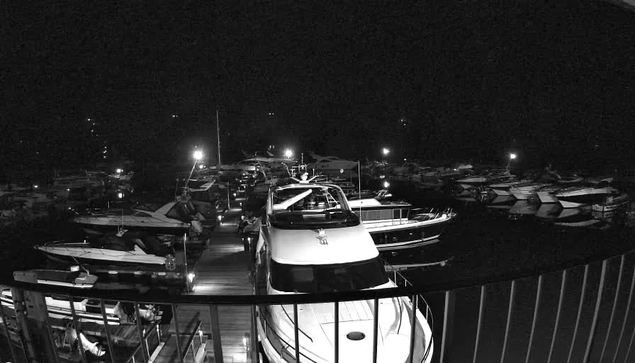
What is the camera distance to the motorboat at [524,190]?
31984 millimetres

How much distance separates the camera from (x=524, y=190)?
32406 mm

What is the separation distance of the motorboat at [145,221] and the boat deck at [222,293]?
230cm

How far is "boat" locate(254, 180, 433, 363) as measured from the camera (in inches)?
169

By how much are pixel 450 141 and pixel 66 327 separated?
72.8 m

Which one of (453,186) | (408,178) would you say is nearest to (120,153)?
(408,178)

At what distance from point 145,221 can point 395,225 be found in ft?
41.5

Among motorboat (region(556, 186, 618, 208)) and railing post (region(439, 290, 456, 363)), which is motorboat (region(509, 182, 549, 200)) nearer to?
motorboat (region(556, 186, 618, 208))

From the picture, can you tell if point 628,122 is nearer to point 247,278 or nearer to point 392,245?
point 392,245

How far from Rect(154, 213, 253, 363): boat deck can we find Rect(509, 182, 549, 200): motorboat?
89.7 feet

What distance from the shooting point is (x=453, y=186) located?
4181cm

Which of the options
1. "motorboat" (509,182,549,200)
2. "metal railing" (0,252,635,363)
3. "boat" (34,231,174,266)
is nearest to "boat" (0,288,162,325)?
"metal railing" (0,252,635,363)

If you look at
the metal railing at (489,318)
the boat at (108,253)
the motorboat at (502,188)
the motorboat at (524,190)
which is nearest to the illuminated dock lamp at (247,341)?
the metal railing at (489,318)

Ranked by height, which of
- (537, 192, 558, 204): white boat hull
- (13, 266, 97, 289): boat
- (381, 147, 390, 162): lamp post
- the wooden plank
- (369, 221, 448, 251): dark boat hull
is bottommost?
(381, 147, 390, 162): lamp post

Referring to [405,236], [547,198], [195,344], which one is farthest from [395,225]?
[547,198]
